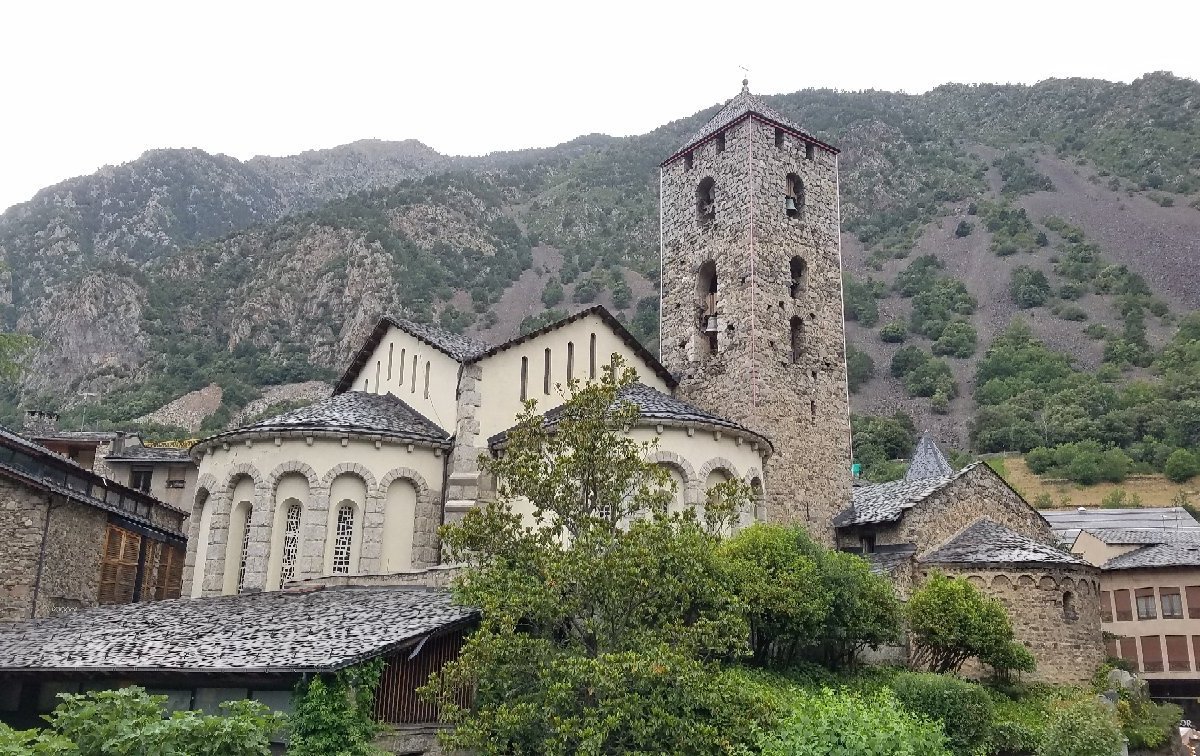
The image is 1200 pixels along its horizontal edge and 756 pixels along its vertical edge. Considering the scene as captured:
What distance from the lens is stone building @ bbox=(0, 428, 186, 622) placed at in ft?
80.6

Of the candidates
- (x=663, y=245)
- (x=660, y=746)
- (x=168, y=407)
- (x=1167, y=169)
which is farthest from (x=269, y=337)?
(x=1167, y=169)

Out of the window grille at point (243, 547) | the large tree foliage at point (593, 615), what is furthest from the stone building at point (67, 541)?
the large tree foliage at point (593, 615)

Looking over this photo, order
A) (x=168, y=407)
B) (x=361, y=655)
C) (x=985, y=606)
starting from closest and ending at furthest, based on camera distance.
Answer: (x=361, y=655) < (x=985, y=606) < (x=168, y=407)

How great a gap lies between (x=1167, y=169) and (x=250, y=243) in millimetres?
111421

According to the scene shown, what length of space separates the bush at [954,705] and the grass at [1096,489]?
53654 mm

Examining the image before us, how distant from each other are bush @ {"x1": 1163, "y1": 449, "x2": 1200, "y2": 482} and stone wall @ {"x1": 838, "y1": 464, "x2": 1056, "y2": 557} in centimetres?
4940

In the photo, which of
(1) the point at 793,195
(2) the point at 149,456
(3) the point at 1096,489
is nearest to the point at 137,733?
(1) the point at 793,195

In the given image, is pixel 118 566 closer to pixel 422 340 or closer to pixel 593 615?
pixel 422 340

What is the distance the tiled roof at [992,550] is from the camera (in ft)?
90.0

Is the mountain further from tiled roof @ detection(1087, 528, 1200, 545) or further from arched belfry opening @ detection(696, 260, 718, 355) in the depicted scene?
arched belfry opening @ detection(696, 260, 718, 355)

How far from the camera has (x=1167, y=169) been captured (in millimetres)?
121625

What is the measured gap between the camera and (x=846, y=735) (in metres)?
14.4

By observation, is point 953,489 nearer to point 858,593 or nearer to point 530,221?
point 858,593

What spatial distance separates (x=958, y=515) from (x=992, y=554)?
256 centimetres
